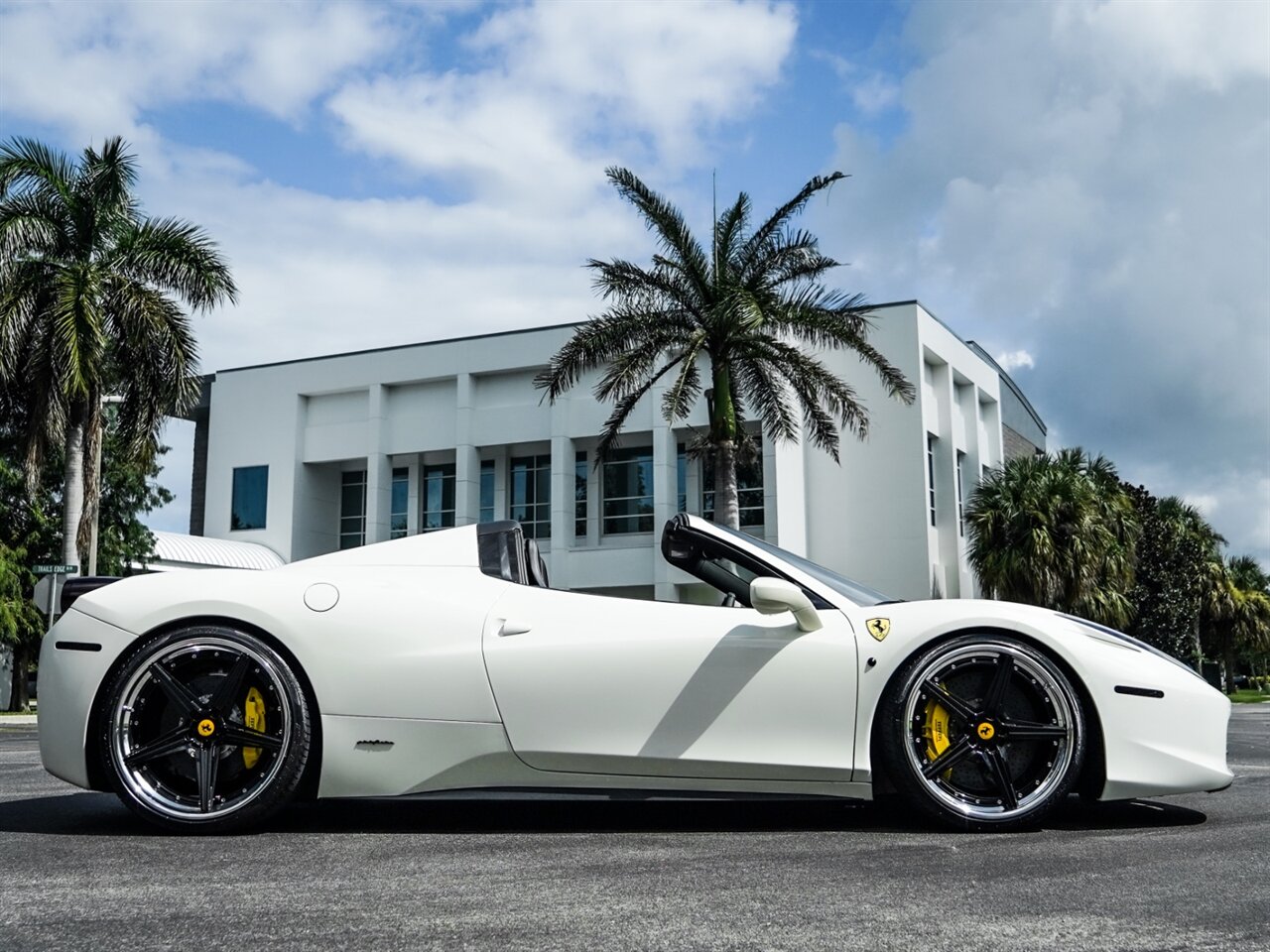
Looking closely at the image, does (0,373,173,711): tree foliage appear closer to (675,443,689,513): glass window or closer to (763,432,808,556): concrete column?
(675,443,689,513): glass window

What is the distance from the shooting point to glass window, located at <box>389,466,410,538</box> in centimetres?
4531

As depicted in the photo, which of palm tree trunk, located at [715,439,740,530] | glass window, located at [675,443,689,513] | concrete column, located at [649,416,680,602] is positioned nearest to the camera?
palm tree trunk, located at [715,439,740,530]

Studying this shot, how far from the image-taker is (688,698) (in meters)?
4.22

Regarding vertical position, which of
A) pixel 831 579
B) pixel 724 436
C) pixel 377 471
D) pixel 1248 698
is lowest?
pixel 1248 698

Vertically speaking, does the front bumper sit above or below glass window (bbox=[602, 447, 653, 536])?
below

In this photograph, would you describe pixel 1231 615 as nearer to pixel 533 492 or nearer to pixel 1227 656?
pixel 1227 656

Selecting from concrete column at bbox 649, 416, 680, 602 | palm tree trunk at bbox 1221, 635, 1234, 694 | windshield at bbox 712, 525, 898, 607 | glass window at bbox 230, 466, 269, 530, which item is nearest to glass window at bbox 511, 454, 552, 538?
concrete column at bbox 649, 416, 680, 602

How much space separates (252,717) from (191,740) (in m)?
0.21

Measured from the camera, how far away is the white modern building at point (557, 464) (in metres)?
38.5

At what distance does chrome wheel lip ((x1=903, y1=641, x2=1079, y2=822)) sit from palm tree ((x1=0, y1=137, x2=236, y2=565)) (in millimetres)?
21424

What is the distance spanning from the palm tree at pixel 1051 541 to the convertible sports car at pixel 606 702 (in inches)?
1143

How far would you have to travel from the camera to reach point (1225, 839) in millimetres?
3893

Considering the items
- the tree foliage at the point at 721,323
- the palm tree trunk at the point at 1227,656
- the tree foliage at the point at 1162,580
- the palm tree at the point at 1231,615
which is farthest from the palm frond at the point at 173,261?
the palm tree trunk at the point at 1227,656

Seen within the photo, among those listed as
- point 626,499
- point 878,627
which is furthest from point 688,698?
point 626,499
